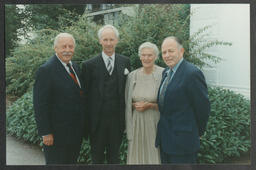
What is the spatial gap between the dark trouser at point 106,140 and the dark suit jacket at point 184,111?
1.76ft

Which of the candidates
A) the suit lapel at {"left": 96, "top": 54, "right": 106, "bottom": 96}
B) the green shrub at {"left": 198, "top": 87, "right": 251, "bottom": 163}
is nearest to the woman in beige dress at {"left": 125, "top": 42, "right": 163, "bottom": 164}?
the suit lapel at {"left": 96, "top": 54, "right": 106, "bottom": 96}

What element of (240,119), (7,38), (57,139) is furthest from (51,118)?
(240,119)

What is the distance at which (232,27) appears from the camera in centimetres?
335

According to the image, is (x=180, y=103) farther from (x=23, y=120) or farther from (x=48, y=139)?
(x=23, y=120)

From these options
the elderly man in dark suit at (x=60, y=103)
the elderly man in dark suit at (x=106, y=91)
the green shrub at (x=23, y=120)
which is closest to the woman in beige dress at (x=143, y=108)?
the elderly man in dark suit at (x=106, y=91)

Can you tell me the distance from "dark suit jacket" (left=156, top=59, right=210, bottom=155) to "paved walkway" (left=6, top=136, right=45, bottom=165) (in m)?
1.70

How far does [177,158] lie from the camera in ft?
10.0

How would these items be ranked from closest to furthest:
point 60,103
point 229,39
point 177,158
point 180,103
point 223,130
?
point 180,103 < point 60,103 < point 177,158 < point 229,39 < point 223,130

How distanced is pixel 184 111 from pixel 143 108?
45cm

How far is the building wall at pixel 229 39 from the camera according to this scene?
334cm

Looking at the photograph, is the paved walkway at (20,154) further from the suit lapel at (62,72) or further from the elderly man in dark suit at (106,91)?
the suit lapel at (62,72)

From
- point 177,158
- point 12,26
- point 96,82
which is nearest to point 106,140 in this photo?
point 96,82

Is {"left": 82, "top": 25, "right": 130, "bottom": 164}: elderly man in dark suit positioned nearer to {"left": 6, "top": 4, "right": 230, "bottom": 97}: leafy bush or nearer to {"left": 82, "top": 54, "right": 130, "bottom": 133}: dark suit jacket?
{"left": 82, "top": 54, "right": 130, "bottom": 133}: dark suit jacket

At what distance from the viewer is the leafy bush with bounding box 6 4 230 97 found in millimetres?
3367
